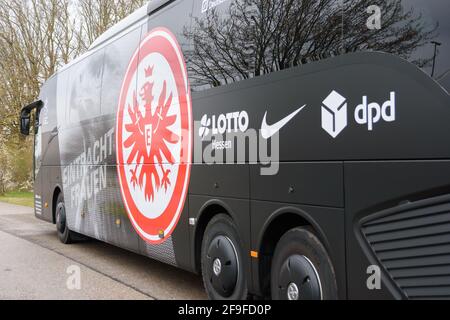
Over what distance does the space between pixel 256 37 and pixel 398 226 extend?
7.16ft

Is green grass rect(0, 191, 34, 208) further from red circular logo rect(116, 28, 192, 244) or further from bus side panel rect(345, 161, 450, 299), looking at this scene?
bus side panel rect(345, 161, 450, 299)

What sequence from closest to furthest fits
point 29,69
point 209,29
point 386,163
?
point 386,163
point 209,29
point 29,69

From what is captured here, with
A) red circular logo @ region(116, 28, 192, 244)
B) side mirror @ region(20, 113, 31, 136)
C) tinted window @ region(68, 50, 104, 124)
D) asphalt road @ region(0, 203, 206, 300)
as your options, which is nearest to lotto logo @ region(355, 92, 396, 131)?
red circular logo @ region(116, 28, 192, 244)

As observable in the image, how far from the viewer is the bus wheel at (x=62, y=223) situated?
34.4 feet

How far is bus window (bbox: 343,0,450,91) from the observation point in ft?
10.0

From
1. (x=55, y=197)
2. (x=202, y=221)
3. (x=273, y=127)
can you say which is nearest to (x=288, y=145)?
(x=273, y=127)

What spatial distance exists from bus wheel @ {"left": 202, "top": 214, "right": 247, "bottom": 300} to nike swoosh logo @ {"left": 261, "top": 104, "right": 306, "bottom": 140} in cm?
104

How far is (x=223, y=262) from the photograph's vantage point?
5.15m

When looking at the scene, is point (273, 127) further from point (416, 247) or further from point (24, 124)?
point (24, 124)

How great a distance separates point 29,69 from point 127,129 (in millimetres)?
21326

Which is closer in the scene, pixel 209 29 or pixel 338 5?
pixel 338 5
